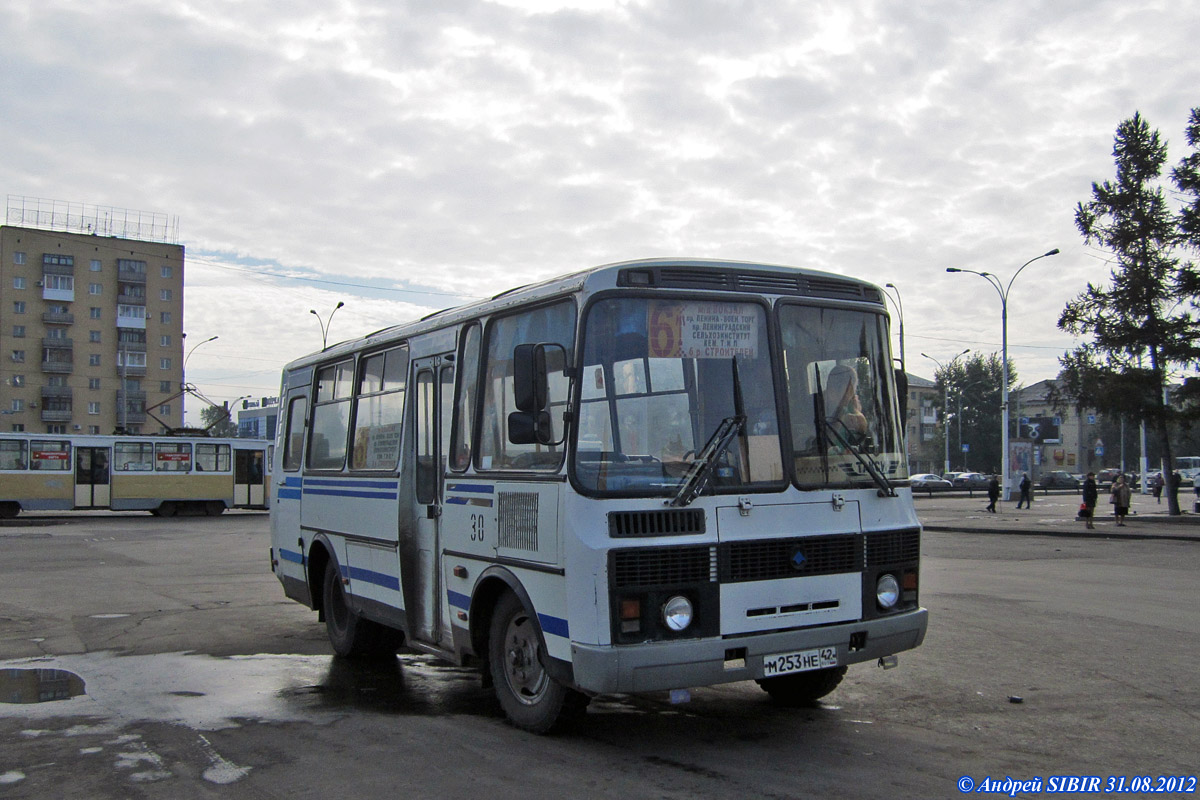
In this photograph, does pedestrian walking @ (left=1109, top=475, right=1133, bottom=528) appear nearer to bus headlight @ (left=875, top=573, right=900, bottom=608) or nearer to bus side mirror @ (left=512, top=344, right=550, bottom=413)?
bus headlight @ (left=875, top=573, right=900, bottom=608)

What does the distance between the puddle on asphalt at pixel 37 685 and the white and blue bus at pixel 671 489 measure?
9.58ft

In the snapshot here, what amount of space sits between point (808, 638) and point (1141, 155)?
36597mm

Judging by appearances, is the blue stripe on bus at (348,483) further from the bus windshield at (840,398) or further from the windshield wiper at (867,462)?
the windshield wiper at (867,462)

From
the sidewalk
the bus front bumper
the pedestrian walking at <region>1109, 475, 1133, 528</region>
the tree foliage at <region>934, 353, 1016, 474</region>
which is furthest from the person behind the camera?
the tree foliage at <region>934, 353, 1016, 474</region>

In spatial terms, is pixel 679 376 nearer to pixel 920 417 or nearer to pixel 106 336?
pixel 106 336

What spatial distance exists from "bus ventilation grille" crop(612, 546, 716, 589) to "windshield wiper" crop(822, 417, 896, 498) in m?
1.23

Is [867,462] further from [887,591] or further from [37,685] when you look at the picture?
[37,685]

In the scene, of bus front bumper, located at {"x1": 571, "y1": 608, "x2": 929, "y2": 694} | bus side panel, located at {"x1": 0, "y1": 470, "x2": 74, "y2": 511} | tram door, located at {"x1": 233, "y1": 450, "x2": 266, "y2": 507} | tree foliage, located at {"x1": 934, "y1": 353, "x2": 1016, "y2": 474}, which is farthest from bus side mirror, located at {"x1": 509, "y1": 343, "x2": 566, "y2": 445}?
tree foliage, located at {"x1": 934, "y1": 353, "x2": 1016, "y2": 474}

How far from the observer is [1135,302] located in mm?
35312

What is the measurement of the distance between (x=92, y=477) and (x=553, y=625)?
120ft

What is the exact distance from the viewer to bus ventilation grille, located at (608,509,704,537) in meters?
5.64

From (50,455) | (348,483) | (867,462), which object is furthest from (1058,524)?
(50,455)

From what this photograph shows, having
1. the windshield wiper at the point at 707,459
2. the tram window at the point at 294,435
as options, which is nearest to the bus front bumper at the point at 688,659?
the windshield wiper at the point at 707,459

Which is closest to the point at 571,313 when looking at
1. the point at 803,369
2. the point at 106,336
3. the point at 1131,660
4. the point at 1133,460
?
the point at 803,369
